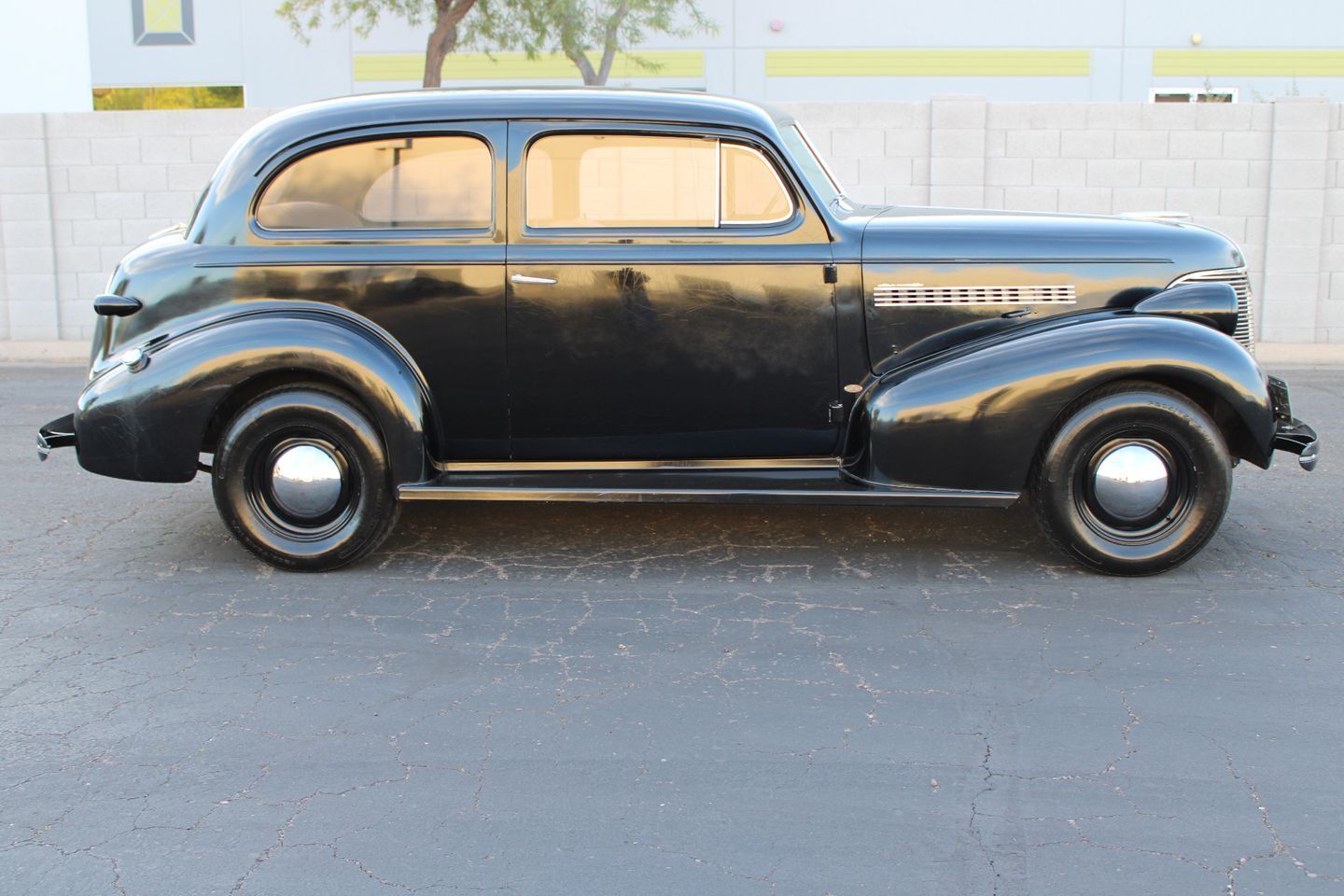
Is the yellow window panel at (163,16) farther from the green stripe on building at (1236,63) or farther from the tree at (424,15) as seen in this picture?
the green stripe on building at (1236,63)

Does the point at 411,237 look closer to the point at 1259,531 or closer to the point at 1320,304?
the point at 1259,531

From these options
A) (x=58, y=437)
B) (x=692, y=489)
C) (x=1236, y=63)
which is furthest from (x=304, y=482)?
(x=1236, y=63)

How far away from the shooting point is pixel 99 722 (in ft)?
12.1

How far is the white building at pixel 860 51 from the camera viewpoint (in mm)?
23234

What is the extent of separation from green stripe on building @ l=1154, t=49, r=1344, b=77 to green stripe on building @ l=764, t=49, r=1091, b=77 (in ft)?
4.89

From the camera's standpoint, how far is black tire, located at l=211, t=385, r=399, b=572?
499 cm

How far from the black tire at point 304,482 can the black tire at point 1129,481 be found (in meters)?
2.68

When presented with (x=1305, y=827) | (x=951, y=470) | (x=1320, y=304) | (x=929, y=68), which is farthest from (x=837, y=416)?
(x=929, y=68)

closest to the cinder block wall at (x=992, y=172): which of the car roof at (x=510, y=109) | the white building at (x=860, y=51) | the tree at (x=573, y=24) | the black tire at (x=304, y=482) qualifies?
the car roof at (x=510, y=109)

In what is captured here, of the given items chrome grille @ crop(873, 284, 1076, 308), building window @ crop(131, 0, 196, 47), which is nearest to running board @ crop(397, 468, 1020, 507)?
chrome grille @ crop(873, 284, 1076, 308)

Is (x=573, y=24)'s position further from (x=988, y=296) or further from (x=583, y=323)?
(x=988, y=296)

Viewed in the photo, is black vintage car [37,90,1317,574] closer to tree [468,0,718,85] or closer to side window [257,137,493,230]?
side window [257,137,493,230]

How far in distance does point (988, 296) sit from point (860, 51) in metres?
20.0

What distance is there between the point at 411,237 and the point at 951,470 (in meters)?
2.40
